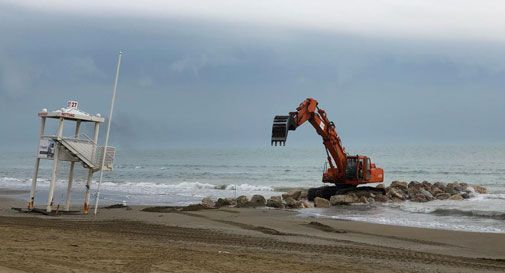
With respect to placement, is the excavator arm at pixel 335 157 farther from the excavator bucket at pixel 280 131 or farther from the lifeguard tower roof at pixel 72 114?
the lifeguard tower roof at pixel 72 114

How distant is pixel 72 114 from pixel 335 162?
13634 millimetres

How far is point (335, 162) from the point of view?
2842cm

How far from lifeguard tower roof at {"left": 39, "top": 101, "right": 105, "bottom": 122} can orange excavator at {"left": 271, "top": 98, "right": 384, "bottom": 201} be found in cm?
933

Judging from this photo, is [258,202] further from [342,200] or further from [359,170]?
[359,170]

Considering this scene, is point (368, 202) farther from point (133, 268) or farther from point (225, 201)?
point (133, 268)

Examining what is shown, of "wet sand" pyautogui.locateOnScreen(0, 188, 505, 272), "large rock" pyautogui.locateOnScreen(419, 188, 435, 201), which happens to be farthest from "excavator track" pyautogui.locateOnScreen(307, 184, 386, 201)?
"wet sand" pyautogui.locateOnScreen(0, 188, 505, 272)

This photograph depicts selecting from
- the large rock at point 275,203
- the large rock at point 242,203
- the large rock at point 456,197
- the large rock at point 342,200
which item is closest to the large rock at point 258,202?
the large rock at point 242,203

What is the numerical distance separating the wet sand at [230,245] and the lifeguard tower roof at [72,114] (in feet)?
9.92

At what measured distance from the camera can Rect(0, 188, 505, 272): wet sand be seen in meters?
9.23

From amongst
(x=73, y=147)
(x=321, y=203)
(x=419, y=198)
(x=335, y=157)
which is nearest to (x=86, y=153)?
(x=73, y=147)

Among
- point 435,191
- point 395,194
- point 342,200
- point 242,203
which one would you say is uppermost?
point 435,191

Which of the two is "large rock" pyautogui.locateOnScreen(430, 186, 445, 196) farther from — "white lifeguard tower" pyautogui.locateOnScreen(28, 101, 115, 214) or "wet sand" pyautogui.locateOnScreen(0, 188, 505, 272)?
"white lifeguard tower" pyautogui.locateOnScreen(28, 101, 115, 214)

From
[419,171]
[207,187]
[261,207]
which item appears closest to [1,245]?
[261,207]

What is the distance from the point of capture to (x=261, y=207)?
25828mm
